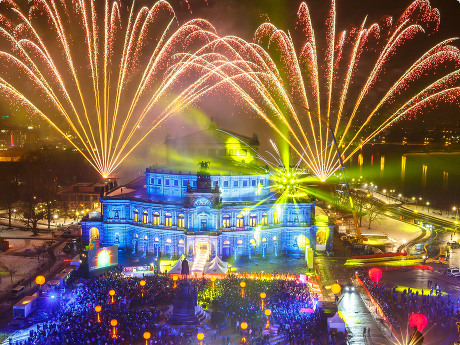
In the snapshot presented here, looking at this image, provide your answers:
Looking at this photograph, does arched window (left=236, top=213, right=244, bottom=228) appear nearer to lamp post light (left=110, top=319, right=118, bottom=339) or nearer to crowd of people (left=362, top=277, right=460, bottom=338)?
crowd of people (left=362, top=277, right=460, bottom=338)

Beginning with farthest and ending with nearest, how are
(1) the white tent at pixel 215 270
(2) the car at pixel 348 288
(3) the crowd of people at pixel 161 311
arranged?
1. (1) the white tent at pixel 215 270
2. (2) the car at pixel 348 288
3. (3) the crowd of people at pixel 161 311

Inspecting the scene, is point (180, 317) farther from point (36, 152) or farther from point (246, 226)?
point (36, 152)

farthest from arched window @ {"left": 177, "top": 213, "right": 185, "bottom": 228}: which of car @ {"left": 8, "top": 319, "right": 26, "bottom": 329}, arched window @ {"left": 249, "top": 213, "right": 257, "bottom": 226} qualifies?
car @ {"left": 8, "top": 319, "right": 26, "bottom": 329}

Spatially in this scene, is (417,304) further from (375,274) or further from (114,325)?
(114,325)

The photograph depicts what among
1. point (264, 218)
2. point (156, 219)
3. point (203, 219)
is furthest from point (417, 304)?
point (156, 219)

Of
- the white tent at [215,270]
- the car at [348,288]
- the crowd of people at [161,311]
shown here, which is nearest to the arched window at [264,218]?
the white tent at [215,270]

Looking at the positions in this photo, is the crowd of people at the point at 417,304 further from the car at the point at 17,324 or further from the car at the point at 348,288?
the car at the point at 17,324
